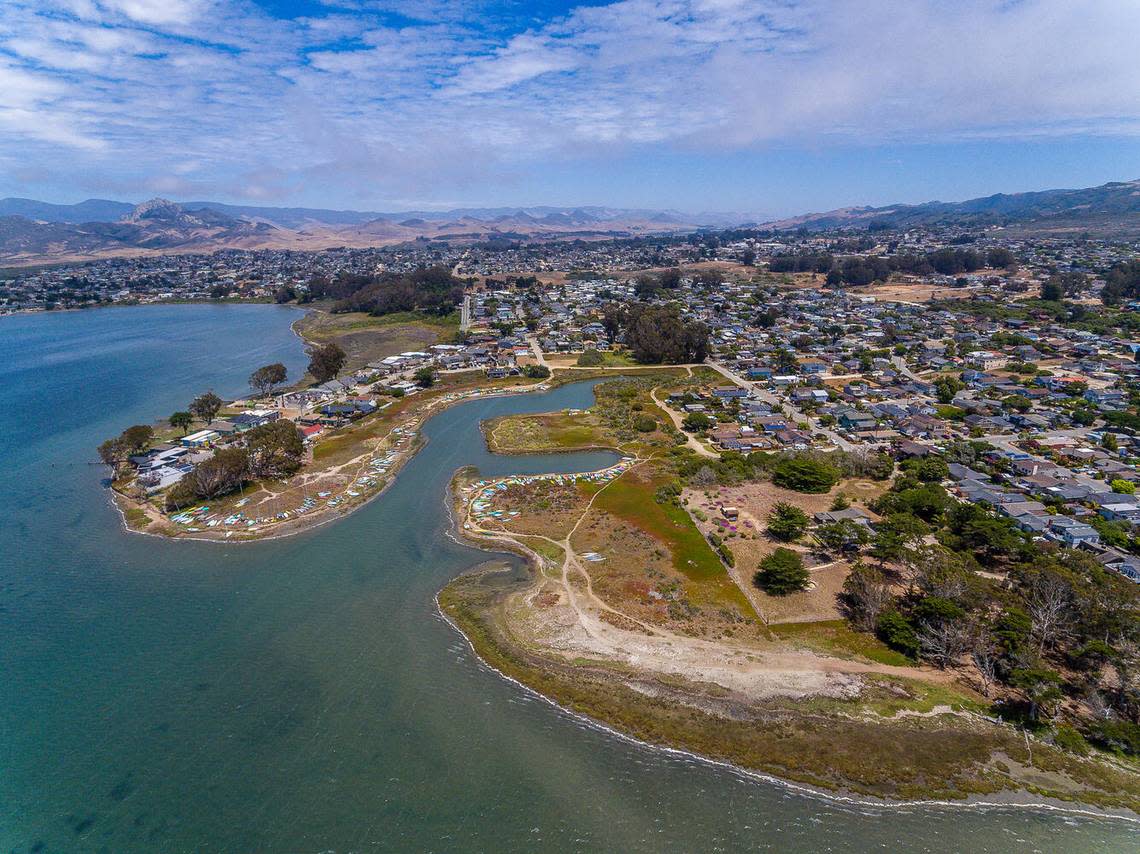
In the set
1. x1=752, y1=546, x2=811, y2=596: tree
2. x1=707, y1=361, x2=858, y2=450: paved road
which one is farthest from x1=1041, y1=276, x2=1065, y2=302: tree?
x1=752, y1=546, x2=811, y2=596: tree

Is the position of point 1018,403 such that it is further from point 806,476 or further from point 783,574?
point 783,574

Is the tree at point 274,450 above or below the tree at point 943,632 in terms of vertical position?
above

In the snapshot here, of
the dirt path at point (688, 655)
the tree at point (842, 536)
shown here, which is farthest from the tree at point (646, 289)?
the dirt path at point (688, 655)

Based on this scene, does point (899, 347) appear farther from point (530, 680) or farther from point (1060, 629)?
point (530, 680)

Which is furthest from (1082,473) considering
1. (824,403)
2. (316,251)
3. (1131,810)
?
(316,251)

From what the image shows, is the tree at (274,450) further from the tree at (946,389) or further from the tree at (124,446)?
the tree at (946,389)

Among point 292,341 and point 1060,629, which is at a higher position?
point 292,341
